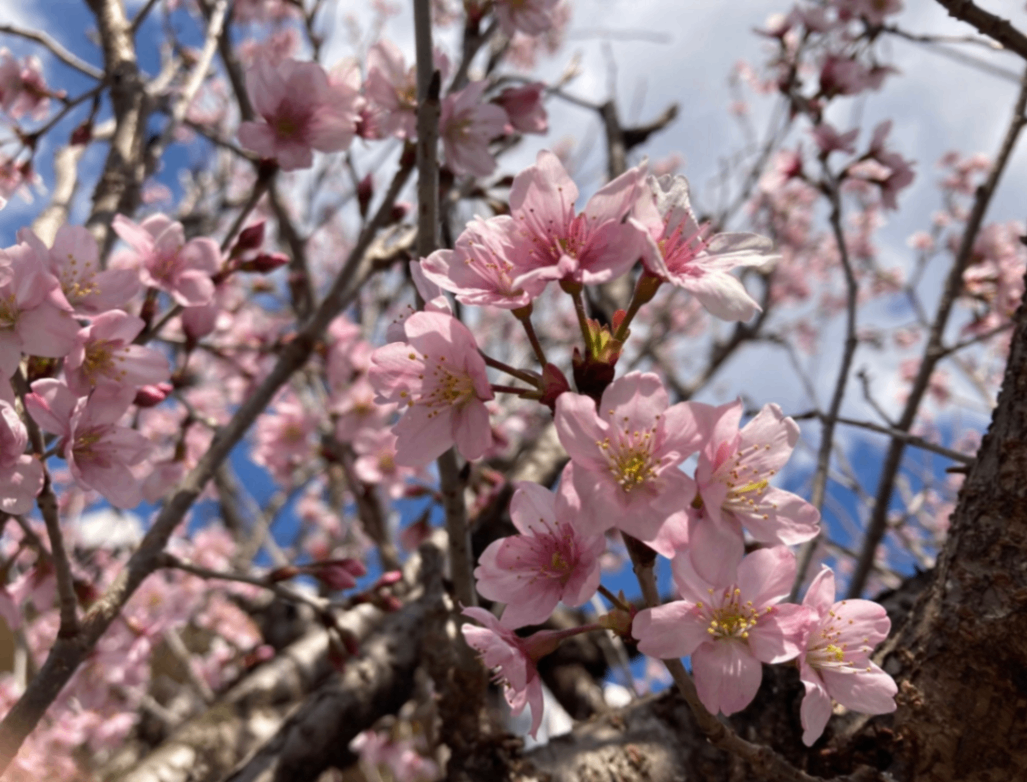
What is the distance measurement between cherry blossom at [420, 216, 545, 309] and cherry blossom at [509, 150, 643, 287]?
0.02 meters

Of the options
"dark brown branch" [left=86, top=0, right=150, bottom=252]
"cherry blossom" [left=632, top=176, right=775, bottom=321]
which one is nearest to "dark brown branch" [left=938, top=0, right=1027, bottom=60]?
"cherry blossom" [left=632, top=176, right=775, bottom=321]

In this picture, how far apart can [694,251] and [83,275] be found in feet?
3.42

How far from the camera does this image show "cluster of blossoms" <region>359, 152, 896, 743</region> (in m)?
0.77

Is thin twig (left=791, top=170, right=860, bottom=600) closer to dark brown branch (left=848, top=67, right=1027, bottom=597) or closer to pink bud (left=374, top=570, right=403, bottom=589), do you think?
dark brown branch (left=848, top=67, right=1027, bottom=597)

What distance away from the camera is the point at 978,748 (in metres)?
1.08

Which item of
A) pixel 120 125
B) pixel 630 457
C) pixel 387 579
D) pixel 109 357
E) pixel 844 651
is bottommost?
pixel 844 651

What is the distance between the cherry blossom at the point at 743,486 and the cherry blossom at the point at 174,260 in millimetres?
1162

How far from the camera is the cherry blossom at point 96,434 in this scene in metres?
1.07

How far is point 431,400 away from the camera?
0.93 meters

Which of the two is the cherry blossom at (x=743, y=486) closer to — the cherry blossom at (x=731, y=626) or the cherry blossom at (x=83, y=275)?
the cherry blossom at (x=731, y=626)

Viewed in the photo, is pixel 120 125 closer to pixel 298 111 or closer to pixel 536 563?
pixel 298 111

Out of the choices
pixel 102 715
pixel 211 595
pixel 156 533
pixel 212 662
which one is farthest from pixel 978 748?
pixel 211 595

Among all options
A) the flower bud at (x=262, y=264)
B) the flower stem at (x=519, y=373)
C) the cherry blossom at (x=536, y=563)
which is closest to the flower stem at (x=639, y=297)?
the flower stem at (x=519, y=373)

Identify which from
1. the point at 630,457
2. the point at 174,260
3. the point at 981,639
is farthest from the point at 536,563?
the point at 174,260
